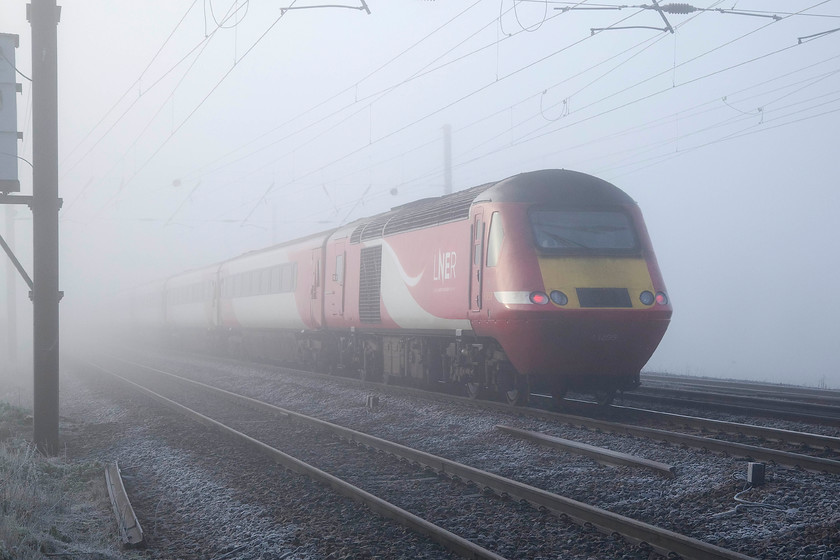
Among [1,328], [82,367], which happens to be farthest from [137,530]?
[1,328]

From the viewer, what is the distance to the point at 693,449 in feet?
27.3

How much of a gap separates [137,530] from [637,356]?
23.2ft

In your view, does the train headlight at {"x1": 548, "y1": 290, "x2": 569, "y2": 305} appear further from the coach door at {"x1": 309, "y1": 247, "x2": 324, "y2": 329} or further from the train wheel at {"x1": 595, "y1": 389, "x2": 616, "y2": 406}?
the coach door at {"x1": 309, "y1": 247, "x2": 324, "y2": 329}

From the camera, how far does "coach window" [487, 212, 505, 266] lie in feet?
36.7

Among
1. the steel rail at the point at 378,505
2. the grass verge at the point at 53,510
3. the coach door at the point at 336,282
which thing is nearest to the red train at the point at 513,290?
the coach door at the point at 336,282

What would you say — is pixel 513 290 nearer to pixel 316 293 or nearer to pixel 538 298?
pixel 538 298

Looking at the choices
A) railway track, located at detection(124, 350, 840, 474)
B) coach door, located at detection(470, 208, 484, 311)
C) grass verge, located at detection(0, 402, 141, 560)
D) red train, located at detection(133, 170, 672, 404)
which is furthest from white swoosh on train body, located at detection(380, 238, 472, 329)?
grass verge, located at detection(0, 402, 141, 560)

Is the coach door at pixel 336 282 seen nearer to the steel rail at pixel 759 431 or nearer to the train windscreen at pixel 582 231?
the train windscreen at pixel 582 231

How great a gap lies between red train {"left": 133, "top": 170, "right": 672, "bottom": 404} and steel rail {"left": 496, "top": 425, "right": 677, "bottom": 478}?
1638 mm

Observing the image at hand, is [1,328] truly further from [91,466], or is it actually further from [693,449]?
[693,449]

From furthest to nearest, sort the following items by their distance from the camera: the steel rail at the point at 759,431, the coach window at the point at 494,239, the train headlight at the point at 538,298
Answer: the coach window at the point at 494,239
the train headlight at the point at 538,298
the steel rail at the point at 759,431

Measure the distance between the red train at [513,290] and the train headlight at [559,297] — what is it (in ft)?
0.04

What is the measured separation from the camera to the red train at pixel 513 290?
10.8 meters

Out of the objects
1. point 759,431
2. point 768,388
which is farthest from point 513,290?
point 768,388
